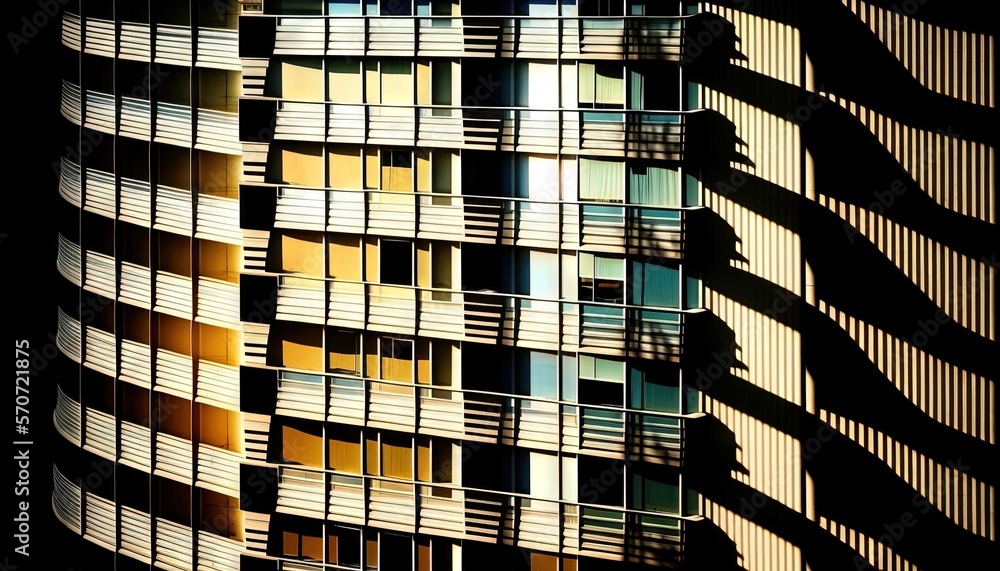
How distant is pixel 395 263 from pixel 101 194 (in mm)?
11442

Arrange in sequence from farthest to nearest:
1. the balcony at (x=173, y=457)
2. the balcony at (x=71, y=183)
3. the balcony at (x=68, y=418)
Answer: the balcony at (x=68, y=418)
the balcony at (x=71, y=183)
the balcony at (x=173, y=457)

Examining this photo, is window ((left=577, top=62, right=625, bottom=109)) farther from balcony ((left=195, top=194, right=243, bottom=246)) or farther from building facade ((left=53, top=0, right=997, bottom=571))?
balcony ((left=195, top=194, right=243, bottom=246))

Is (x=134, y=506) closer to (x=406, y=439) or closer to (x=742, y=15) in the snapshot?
(x=406, y=439)

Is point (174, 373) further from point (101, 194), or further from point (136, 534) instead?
point (101, 194)

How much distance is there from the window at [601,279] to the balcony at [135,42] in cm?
1575

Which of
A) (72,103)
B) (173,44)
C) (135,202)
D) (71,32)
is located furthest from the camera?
(72,103)

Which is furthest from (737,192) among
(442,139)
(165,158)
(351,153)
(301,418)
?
(165,158)

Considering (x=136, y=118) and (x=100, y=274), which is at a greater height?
(x=136, y=118)

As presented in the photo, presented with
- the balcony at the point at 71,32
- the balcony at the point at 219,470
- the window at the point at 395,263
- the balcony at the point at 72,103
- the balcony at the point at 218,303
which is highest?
the balcony at the point at 71,32

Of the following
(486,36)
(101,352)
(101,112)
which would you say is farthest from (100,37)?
(486,36)

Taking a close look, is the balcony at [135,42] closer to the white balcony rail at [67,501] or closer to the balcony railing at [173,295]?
the balcony railing at [173,295]

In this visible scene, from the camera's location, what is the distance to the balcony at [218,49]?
41000 millimetres

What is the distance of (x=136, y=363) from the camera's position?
4475cm

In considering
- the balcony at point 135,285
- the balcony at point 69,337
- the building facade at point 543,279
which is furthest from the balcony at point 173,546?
the balcony at point 135,285
